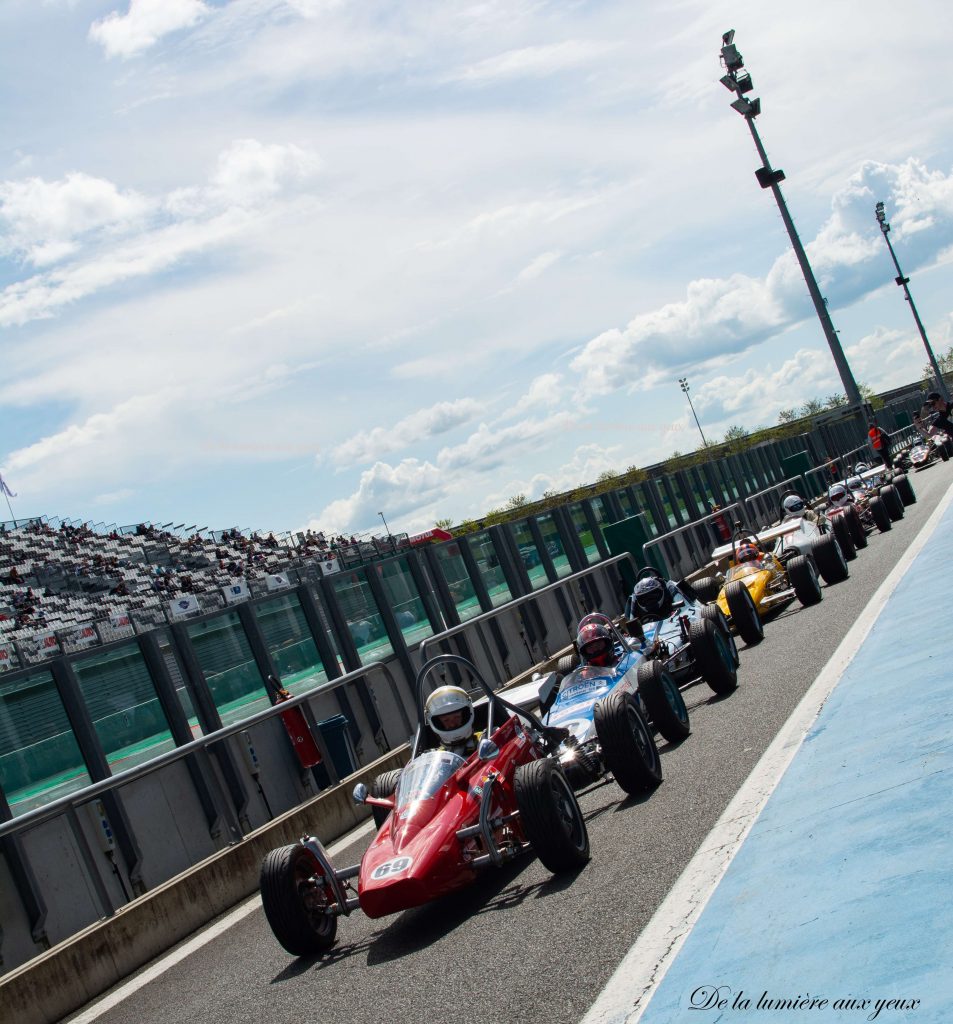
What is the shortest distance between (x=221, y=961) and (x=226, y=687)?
4587mm

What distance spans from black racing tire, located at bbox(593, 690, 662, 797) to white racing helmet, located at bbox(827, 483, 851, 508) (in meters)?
17.1

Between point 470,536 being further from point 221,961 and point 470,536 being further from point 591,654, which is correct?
point 221,961

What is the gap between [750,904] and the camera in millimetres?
5195

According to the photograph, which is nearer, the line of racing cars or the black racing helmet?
the line of racing cars

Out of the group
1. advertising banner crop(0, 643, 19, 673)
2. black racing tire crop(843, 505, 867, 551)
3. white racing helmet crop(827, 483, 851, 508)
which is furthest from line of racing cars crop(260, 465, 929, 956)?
advertising banner crop(0, 643, 19, 673)

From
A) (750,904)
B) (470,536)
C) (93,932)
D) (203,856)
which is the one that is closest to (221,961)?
(93,932)

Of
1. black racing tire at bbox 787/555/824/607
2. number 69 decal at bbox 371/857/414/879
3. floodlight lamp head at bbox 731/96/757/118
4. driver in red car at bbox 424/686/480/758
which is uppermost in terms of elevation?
floodlight lamp head at bbox 731/96/757/118

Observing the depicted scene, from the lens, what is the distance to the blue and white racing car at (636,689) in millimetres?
8258

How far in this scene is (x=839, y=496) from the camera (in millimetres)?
25609

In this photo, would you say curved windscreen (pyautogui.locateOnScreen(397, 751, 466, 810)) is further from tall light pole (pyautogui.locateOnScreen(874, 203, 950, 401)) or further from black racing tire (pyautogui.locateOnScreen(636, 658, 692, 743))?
tall light pole (pyautogui.locateOnScreen(874, 203, 950, 401))

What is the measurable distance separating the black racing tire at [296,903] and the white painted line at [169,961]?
1.42 metres

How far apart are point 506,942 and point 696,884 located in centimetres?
92

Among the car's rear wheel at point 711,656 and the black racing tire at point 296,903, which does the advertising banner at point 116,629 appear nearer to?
the car's rear wheel at point 711,656

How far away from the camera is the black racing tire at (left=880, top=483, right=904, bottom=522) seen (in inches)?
973
